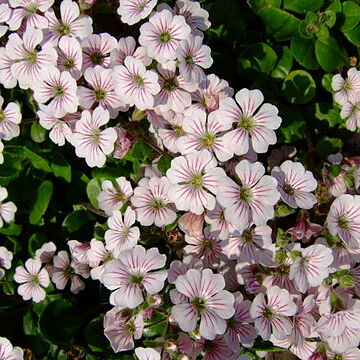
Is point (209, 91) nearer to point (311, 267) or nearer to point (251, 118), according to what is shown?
point (251, 118)

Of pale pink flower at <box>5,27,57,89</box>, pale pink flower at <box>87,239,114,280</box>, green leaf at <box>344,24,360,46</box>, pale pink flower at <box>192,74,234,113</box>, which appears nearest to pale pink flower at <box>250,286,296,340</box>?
pale pink flower at <box>87,239,114,280</box>

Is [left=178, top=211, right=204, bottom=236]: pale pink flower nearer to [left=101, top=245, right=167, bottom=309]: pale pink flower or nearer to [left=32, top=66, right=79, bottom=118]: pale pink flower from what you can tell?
[left=101, top=245, right=167, bottom=309]: pale pink flower

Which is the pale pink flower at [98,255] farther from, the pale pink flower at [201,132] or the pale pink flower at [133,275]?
the pale pink flower at [201,132]

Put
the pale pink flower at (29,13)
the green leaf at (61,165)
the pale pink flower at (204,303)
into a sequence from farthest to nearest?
the green leaf at (61,165) < the pale pink flower at (29,13) < the pale pink flower at (204,303)

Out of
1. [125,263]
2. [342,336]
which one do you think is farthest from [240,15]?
[342,336]

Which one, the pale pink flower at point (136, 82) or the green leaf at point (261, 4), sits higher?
the green leaf at point (261, 4)

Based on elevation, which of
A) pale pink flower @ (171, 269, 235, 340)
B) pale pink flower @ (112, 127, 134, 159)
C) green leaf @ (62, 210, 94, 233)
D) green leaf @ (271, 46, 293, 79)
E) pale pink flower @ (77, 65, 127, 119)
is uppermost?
green leaf @ (271, 46, 293, 79)

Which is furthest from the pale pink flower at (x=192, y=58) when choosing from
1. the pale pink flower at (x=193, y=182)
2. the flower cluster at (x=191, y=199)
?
the pale pink flower at (x=193, y=182)
